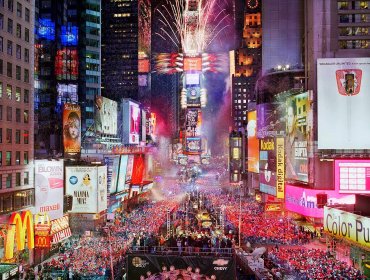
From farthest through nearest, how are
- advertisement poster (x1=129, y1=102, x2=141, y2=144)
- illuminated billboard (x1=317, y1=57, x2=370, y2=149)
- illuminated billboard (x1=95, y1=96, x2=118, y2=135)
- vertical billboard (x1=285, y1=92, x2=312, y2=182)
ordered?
advertisement poster (x1=129, y1=102, x2=141, y2=144), illuminated billboard (x1=95, y1=96, x2=118, y2=135), vertical billboard (x1=285, y1=92, x2=312, y2=182), illuminated billboard (x1=317, y1=57, x2=370, y2=149)

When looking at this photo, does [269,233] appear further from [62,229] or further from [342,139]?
[62,229]

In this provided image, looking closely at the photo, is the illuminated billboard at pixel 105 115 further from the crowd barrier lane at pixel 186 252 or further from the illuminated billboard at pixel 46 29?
the crowd barrier lane at pixel 186 252

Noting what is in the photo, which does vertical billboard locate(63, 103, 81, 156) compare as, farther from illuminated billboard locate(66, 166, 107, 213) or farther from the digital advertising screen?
the digital advertising screen

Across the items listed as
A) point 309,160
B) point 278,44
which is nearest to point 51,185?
point 309,160

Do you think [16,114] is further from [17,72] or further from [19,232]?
[19,232]

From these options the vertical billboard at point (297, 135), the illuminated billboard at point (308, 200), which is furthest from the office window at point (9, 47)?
the vertical billboard at point (297, 135)

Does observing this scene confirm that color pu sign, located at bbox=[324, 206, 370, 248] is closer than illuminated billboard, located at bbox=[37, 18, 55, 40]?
Yes

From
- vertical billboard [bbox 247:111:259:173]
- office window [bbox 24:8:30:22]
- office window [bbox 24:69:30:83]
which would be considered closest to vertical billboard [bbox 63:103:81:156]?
office window [bbox 24:69:30:83]
